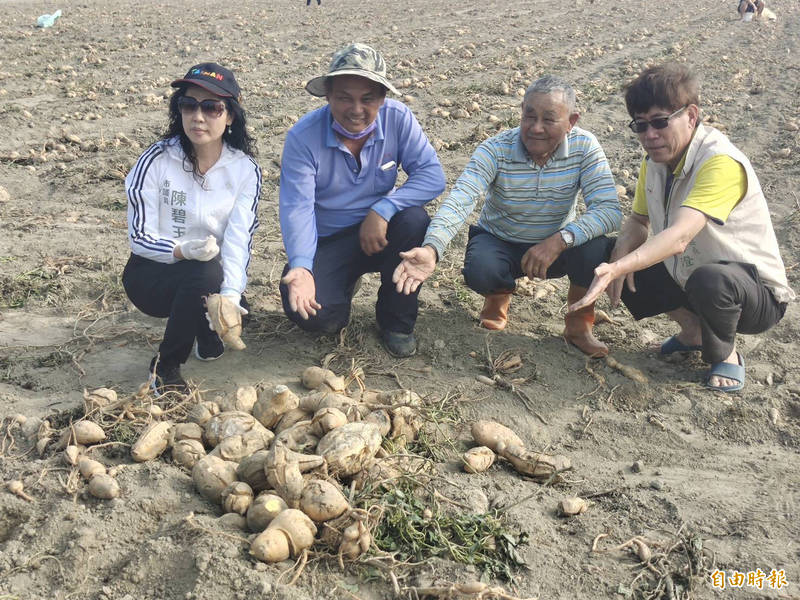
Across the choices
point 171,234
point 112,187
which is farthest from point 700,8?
point 171,234

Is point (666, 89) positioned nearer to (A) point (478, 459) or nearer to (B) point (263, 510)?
(A) point (478, 459)

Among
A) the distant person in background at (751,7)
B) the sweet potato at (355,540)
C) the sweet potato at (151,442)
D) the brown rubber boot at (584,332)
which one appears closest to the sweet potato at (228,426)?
the sweet potato at (151,442)

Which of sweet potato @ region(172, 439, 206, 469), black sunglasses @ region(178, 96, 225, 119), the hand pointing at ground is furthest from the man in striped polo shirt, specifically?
sweet potato @ region(172, 439, 206, 469)

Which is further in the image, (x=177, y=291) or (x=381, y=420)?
(x=177, y=291)

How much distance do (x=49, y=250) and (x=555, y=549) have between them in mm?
3425

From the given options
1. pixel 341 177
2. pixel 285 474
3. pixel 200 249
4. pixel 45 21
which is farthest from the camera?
pixel 45 21

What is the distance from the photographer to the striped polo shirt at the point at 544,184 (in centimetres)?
335

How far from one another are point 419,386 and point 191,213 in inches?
46.9

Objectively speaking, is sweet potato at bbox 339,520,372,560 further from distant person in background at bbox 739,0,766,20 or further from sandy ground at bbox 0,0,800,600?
distant person in background at bbox 739,0,766,20

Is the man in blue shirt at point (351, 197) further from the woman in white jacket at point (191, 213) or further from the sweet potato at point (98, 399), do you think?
the sweet potato at point (98, 399)

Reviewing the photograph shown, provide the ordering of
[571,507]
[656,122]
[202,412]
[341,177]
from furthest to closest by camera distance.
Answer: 1. [341,177]
2. [656,122]
3. [202,412]
4. [571,507]


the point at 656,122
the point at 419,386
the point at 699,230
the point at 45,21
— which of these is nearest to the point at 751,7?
the point at 45,21

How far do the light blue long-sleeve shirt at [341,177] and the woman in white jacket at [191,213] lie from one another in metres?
0.18

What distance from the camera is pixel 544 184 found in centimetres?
339
